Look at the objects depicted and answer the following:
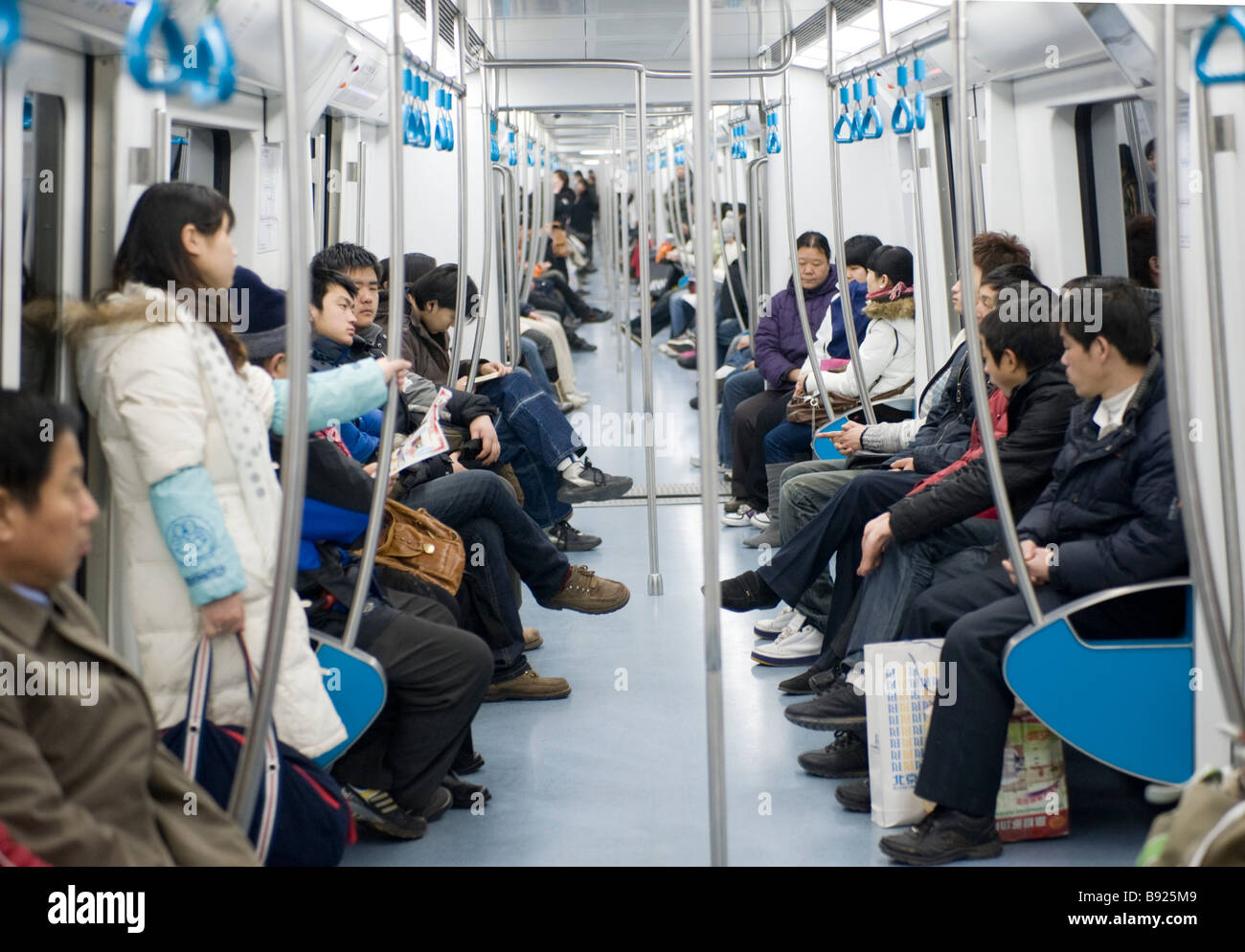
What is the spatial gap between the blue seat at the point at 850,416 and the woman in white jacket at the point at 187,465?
3049mm

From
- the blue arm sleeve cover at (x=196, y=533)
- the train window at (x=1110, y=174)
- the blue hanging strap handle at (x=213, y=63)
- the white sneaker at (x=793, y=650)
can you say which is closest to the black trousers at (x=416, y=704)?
the blue arm sleeve cover at (x=196, y=533)

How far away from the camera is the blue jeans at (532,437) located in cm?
538

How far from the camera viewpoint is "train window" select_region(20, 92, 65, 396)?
103 inches

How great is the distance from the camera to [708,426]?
7.57 ft

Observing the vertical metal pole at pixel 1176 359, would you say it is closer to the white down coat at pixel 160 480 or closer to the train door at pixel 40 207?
the white down coat at pixel 160 480

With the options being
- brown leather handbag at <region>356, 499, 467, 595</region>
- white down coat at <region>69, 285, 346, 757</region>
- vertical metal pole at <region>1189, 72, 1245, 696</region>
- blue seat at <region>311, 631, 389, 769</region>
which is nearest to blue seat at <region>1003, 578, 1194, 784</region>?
vertical metal pole at <region>1189, 72, 1245, 696</region>

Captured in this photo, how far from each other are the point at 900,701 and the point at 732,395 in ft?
15.9

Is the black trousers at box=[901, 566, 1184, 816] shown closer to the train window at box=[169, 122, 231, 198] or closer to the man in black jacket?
the man in black jacket

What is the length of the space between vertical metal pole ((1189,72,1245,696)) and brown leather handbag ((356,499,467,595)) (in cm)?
197

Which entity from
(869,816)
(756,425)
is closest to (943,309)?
(756,425)

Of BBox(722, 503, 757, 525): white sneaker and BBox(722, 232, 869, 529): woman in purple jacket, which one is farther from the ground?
BBox(722, 232, 869, 529): woman in purple jacket

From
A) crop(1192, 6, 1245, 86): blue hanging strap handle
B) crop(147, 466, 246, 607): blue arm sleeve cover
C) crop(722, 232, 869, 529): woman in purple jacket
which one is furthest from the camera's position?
crop(722, 232, 869, 529): woman in purple jacket
